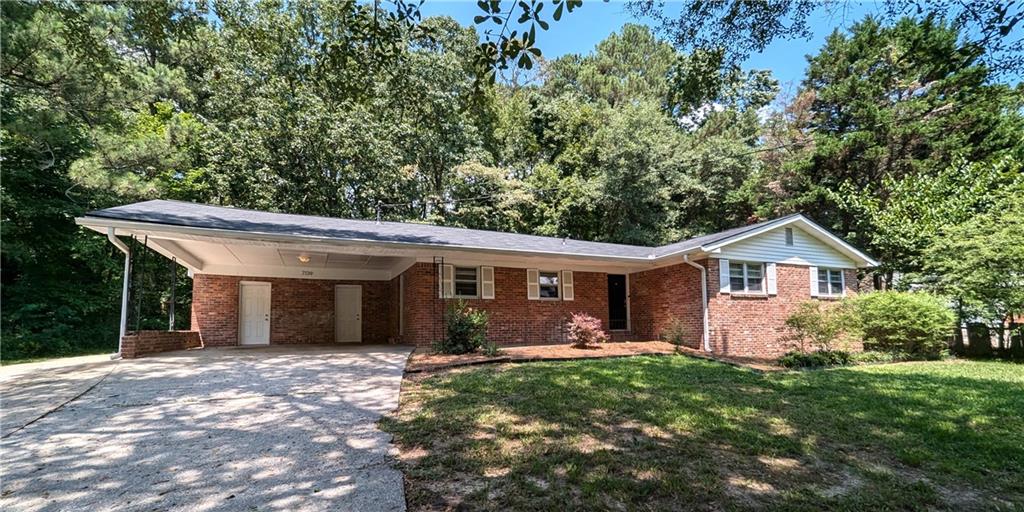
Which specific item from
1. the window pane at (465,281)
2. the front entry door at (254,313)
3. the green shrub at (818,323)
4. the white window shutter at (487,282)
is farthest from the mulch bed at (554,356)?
the front entry door at (254,313)

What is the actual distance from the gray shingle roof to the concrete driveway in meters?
2.60

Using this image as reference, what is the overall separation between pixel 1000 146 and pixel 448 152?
2087 cm

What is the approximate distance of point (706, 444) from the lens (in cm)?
390

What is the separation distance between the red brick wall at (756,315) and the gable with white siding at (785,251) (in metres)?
0.30

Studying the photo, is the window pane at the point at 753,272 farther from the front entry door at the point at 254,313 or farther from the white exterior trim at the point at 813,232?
the front entry door at the point at 254,313

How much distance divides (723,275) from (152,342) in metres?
13.2

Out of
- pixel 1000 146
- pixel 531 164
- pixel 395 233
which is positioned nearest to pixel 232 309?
pixel 395 233

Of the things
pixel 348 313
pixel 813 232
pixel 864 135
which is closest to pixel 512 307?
pixel 348 313

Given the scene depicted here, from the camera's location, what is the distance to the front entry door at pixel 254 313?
42.0 feet

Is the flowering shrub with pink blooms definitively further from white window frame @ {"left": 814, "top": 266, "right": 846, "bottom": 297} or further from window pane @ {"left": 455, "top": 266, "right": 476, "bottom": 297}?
white window frame @ {"left": 814, "top": 266, "right": 846, "bottom": 297}

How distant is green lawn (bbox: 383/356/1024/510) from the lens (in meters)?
2.93

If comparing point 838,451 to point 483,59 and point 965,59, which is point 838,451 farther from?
point 483,59

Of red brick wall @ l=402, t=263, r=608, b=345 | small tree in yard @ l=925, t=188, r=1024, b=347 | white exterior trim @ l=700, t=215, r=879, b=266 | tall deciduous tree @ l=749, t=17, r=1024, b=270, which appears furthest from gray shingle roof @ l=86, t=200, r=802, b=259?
tall deciduous tree @ l=749, t=17, r=1024, b=270

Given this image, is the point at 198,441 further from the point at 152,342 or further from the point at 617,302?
the point at 617,302
